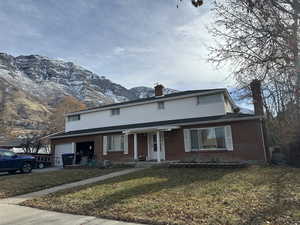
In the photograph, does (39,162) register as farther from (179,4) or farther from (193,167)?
(179,4)

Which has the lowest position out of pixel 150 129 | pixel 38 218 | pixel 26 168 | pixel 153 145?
pixel 38 218

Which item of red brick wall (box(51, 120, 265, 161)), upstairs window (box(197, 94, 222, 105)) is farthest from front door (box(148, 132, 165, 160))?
upstairs window (box(197, 94, 222, 105))

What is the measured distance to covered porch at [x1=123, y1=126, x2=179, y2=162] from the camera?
1623 cm

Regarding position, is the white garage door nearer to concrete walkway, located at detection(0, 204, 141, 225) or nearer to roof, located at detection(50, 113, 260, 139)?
roof, located at detection(50, 113, 260, 139)

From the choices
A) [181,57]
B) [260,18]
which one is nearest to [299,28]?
[260,18]

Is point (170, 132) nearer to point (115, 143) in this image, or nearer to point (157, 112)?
point (157, 112)

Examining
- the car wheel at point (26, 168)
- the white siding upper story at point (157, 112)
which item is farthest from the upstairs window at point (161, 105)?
the car wheel at point (26, 168)

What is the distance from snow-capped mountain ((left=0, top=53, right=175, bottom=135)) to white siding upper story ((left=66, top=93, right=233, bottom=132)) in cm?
7066

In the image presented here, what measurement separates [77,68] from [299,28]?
185m

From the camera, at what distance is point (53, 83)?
144 metres

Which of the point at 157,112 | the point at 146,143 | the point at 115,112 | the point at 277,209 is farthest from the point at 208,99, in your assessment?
the point at 277,209

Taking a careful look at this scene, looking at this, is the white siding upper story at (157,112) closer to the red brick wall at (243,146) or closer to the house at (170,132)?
the house at (170,132)

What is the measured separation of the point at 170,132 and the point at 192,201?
410 inches

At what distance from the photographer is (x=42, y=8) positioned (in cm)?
1095
